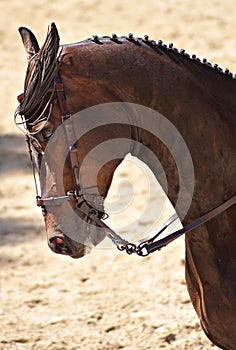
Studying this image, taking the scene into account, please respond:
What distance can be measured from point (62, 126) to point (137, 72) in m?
0.35

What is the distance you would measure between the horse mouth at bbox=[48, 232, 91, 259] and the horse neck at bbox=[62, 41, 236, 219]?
0.43m

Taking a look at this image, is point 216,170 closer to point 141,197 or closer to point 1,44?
point 141,197

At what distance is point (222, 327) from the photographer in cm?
346

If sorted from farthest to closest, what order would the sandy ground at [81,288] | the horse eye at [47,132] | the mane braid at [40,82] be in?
the sandy ground at [81,288], the horse eye at [47,132], the mane braid at [40,82]

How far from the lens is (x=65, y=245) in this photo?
322 cm

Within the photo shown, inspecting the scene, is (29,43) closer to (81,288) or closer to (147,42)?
(147,42)

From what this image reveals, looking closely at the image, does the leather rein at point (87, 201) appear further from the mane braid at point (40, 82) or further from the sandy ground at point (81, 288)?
the sandy ground at point (81, 288)

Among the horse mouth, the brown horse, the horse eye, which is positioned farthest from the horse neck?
the horse mouth

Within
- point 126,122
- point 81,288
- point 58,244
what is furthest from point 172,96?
point 81,288

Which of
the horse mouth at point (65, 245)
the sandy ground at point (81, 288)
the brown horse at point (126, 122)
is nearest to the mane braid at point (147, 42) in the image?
the brown horse at point (126, 122)

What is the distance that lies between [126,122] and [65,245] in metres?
0.56

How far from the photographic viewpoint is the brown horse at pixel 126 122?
303 cm

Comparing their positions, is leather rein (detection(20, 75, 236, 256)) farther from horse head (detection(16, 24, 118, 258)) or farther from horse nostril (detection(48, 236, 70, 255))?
horse nostril (detection(48, 236, 70, 255))

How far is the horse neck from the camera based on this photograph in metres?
3.04
